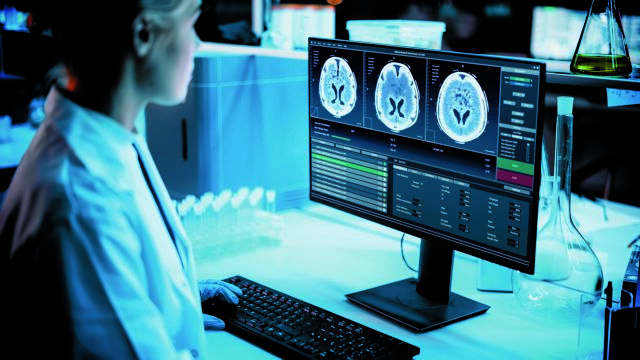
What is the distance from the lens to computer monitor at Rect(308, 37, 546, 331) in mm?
1493

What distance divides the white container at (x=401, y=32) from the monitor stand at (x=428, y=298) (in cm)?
56

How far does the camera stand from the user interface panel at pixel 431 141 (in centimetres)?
149

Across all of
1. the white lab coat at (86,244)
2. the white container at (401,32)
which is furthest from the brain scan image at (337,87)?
the white lab coat at (86,244)

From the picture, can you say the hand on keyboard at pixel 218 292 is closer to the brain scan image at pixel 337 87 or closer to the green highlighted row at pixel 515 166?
the brain scan image at pixel 337 87

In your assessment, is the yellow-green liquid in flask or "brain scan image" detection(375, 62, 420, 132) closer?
the yellow-green liquid in flask

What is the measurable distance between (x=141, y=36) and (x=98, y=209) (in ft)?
0.78

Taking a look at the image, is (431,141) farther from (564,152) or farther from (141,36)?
(141,36)

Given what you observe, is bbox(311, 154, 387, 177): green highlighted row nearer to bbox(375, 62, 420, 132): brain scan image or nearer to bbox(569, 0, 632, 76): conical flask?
bbox(375, 62, 420, 132): brain scan image

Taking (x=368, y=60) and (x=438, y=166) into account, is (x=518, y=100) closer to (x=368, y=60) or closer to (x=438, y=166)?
(x=438, y=166)

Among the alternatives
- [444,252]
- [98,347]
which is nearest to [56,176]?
[98,347]

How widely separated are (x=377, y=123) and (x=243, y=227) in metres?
0.54

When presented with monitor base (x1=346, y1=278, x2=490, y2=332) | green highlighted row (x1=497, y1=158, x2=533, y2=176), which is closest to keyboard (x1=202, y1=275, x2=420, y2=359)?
monitor base (x1=346, y1=278, x2=490, y2=332)

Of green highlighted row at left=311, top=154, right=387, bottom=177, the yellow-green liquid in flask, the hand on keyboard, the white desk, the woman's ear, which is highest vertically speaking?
the woman's ear

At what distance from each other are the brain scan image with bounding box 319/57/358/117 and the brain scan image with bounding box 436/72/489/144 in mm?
260
